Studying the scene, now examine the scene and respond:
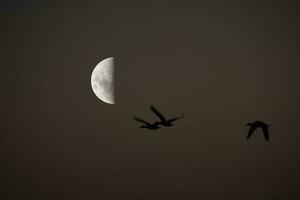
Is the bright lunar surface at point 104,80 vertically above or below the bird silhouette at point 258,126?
above

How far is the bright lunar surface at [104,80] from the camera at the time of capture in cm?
288

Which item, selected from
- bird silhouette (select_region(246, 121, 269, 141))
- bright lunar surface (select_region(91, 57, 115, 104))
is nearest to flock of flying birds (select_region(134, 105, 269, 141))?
bird silhouette (select_region(246, 121, 269, 141))

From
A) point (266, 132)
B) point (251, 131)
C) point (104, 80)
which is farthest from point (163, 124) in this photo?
point (266, 132)

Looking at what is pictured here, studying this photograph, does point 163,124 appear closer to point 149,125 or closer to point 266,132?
point 149,125

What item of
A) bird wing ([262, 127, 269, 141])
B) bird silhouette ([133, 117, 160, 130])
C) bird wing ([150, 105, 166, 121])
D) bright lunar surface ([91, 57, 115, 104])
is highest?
bright lunar surface ([91, 57, 115, 104])

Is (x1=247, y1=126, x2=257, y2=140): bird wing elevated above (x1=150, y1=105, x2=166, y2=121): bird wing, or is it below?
below

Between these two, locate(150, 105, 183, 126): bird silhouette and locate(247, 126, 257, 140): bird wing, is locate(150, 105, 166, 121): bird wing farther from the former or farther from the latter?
locate(247, 126, 257, 140): bird wing

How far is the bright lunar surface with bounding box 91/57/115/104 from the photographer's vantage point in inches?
113

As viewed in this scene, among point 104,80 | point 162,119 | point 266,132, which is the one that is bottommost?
point 266,132

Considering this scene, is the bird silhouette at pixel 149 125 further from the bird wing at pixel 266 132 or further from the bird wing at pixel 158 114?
the bird wing at pixel 266 132

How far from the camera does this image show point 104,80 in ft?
9.53

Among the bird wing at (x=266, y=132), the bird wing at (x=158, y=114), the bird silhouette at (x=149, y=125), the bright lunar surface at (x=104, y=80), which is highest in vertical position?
the bright lunar surface at (x=104, y=80)

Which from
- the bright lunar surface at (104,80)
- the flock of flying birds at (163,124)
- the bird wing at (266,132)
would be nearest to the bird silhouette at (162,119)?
the flock of flying birds at (163,124)

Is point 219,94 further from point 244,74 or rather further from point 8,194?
point 8,194
